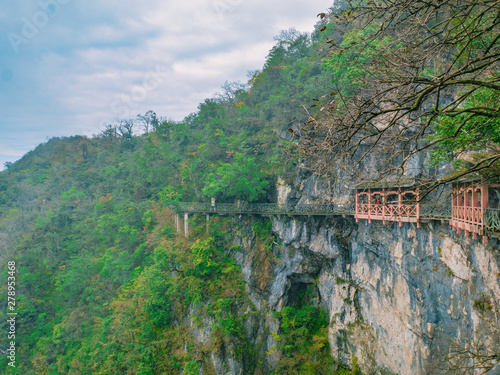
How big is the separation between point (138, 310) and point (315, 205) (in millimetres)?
11190

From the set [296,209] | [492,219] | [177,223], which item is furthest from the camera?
[177,223]

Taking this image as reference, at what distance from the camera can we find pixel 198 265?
585 inches

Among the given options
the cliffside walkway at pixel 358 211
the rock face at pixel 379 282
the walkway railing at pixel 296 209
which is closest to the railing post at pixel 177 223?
the cliffside walkway at pixel 358 211

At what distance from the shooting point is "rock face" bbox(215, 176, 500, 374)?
8.11 metres

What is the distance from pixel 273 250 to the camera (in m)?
15.3

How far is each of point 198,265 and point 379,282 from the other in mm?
9031

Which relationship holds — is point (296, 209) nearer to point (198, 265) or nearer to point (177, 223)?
point (198, 265)

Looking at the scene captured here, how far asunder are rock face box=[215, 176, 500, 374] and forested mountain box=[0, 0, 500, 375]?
15 cm

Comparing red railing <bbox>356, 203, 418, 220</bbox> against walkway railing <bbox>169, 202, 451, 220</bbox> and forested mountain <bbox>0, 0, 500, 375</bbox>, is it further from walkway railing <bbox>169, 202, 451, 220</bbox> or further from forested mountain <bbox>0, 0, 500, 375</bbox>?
forested mountain <bbox>0, 0, 500, 375</bbox>

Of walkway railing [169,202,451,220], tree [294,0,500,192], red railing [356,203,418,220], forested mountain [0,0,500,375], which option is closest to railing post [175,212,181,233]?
forested mountain [0,0,500,375]

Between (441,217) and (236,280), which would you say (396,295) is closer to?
(441,217)

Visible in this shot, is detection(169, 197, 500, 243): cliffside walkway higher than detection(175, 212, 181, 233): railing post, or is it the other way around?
detection(169, 197, 500, 243): cliffside walkway

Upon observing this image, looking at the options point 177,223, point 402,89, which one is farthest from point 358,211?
point 177,223

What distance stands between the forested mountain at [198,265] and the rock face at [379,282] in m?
0.15
